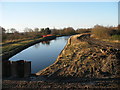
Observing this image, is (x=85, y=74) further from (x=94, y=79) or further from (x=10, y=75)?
(x=10, y=75)

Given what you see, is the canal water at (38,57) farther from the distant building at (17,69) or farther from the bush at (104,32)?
the bush at (104,32)

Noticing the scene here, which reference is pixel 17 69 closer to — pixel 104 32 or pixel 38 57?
pixel 38 57

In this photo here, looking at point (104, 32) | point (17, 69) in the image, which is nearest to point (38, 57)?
point (17, 69)

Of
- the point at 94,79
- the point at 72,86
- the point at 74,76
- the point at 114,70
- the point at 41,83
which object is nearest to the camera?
the point at 72,86

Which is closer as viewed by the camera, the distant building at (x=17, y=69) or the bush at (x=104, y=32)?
the distant building at (x=17, y=69)

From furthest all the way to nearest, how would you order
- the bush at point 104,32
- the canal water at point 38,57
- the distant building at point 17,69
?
the bush at point 104,32
the canal water at point 38,57
the distant building at point 17,69

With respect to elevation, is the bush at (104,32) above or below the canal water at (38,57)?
above

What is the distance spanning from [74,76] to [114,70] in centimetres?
338

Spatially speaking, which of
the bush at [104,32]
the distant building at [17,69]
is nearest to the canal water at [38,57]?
the distant building at [17,69]

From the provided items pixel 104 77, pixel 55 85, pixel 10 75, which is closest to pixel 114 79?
pixel 104 77

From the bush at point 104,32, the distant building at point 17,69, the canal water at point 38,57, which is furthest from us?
the bush at point 104,32

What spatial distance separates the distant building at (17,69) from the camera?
943 centimetres

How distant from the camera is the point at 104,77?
8719 mm

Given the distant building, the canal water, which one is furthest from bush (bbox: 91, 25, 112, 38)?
the distant building
